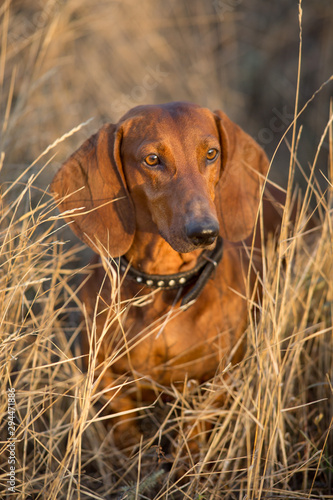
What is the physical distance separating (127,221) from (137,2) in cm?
373

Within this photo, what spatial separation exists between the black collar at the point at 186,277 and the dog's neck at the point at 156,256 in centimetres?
4

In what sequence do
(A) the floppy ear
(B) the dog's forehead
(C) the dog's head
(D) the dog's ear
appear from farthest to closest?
1. (A) the floppy ear
2. (D) the dog's ear
3. (B) the dog's forehead
4. (C) the dog's head

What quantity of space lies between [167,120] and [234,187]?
1.66ft

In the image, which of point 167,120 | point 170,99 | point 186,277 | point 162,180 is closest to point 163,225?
point 162,180

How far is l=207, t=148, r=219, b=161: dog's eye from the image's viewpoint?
2.35m

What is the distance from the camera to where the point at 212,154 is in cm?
238

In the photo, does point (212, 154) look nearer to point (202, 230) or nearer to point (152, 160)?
point (152, 160)

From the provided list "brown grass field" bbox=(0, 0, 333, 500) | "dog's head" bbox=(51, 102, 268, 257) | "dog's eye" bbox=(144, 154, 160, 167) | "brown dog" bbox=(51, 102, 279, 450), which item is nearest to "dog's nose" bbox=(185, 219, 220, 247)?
"dog's head" bbox=(51, 102, 268, 257)

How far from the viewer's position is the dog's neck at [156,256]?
2.45m

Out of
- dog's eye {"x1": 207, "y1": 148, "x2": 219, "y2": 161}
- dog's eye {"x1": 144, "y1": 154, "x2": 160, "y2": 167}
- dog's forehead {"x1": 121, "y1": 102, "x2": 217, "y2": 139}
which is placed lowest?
dog's eye {"x1": 207, "y1": 148, "x2": 219, "y2": 161}

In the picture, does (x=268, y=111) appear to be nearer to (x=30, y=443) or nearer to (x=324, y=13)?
(x=324, y=13)

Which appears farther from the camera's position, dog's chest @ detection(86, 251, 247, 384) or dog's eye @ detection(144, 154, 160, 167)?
dog's chest @ detection(86, 251, 247, 384)

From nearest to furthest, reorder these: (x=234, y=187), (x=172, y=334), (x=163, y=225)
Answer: (x=163, y=225) < (x=172, y=334) < (x=234, y=187)

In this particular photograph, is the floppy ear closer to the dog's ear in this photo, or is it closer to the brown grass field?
the brown grass field
